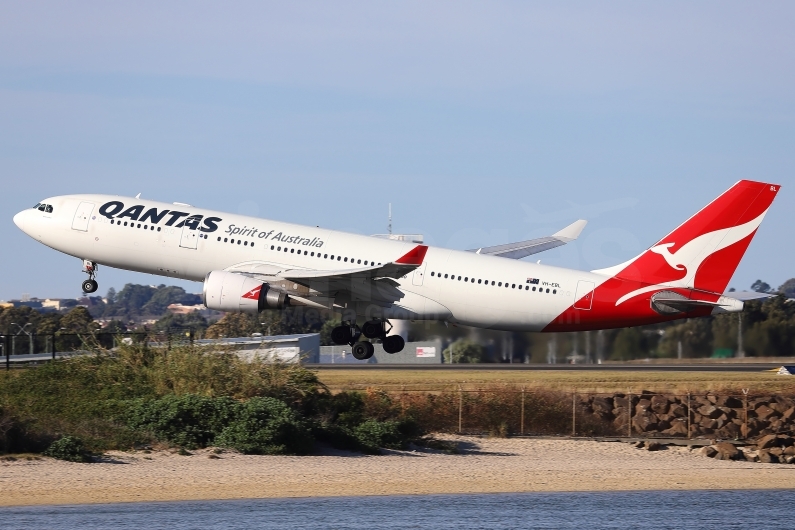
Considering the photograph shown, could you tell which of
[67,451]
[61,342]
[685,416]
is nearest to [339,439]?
[67,451]

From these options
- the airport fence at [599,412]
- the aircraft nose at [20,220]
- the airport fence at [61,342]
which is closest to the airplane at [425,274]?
the airport fence at [599,412]

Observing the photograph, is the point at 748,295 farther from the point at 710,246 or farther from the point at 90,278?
the point at 90,278

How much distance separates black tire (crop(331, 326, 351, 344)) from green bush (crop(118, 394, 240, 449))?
930 cm

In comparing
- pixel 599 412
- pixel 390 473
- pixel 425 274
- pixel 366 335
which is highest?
pixel 425 274

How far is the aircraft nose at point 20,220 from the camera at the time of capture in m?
51.0

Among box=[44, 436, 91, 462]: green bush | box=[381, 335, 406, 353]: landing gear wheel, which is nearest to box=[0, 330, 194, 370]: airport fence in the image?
box=[44, 436, 91, 462]: green bush

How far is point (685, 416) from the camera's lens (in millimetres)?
46406

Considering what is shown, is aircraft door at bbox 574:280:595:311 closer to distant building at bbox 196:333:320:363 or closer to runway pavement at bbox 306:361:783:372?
distant building at bbox 196:333:320:363

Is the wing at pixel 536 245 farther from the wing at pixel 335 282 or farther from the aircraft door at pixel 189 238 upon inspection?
the aircraft door at pixel 189 238

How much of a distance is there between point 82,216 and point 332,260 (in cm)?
1030

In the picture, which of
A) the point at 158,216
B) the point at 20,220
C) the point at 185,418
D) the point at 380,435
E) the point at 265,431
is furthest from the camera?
the point at 20,220

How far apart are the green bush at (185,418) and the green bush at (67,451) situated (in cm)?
265

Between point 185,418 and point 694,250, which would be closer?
point 185,418

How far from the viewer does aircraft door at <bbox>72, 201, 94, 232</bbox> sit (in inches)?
1908
